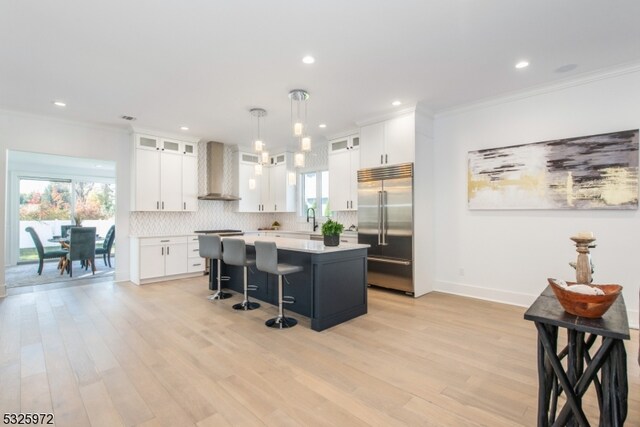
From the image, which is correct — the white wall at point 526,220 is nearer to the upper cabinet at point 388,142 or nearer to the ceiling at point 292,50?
the ceiling at point 292,50

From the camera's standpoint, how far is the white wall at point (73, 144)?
4.81 metres

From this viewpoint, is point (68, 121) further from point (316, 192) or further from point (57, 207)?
point (316, 192)

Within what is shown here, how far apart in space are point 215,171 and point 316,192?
2315 millimetres

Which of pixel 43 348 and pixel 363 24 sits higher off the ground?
pixel 363 24

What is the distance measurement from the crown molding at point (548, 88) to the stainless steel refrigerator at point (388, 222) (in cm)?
120

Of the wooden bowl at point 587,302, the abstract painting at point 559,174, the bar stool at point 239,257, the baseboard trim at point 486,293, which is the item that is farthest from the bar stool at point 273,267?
the abstract painting at point 559,174

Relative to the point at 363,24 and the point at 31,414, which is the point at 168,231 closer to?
the point at 31,414

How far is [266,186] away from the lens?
7621mm

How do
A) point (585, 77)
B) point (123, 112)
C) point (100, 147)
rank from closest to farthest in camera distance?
point (585, 77)
point (123, 112)
point (100, 147)

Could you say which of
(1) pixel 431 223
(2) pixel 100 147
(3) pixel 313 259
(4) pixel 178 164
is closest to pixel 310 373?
(3) pixel 313 259

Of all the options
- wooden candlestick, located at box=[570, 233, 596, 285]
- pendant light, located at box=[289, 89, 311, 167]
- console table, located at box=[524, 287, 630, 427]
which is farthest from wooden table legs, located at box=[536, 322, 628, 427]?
pendant light, located at box=[289, 89, 311, 167]

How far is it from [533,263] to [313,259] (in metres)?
3.00

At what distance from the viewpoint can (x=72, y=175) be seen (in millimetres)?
8727

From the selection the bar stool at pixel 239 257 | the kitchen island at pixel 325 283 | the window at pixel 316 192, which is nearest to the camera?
the kitchen island at pixel 325 283
